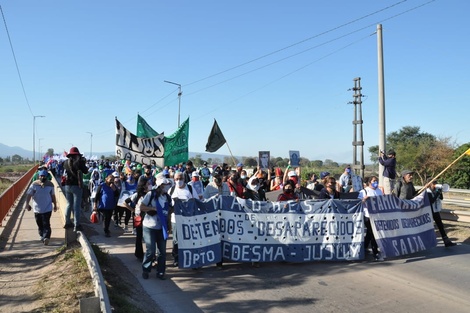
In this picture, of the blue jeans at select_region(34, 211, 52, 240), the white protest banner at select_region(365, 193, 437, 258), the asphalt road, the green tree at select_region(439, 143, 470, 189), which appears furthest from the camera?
the green tree at select_region(439, 143, 470, 189)

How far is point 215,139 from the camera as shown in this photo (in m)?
17.2

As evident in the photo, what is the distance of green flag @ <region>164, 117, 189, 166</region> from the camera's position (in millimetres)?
16969

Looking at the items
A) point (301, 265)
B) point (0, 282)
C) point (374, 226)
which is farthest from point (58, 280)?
point (374, 226)

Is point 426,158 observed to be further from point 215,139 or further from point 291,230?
point 291,230

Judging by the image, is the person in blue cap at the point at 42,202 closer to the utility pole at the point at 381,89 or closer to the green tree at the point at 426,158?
the utility pole at the point at 381,89

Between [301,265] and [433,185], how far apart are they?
4.55m

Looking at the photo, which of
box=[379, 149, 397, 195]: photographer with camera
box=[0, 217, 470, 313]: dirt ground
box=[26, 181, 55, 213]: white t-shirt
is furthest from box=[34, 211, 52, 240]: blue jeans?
box=[379, 149, 397, 195]: photographer with camera

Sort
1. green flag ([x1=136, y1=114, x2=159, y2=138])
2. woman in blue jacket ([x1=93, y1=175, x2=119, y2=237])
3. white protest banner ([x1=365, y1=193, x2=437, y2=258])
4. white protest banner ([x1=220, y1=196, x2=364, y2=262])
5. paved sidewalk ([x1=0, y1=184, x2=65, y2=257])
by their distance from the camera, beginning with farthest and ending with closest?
green flag ([x1=136, y1=114, x2=159, y2=138]) < woman in blue jacket ([x1=93, y1=175, x2=119, y2=237]) < paved sidewalk ([x1=0, y1=184, x2=65, y2=257]) < white protest banner ([x1=365, y1=193, x2=437, y2=258]) < white protest banner ([x1=220, y1=196, x2=364, y2=262])

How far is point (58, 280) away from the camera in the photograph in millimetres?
6656

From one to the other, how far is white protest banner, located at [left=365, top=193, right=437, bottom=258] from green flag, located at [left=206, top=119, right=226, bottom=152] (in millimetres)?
8846

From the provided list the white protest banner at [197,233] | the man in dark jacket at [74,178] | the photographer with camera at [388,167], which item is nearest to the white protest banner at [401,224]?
the photographer with camera at [388,167]

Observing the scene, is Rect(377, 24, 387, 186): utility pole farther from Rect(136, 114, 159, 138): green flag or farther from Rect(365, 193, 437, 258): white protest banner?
Rect(136, 114, 159, 138): green flag

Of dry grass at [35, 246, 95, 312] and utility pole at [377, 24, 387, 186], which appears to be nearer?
dry grass at [35, 246, 95, 312]

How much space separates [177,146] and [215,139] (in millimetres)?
1586
